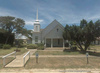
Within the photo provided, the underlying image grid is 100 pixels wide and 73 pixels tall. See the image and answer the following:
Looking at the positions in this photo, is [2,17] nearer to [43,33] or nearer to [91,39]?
[43,33]

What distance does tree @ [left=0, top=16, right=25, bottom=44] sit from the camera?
19266 mm

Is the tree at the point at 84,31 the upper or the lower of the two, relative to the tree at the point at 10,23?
lower

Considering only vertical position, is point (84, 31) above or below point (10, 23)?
below

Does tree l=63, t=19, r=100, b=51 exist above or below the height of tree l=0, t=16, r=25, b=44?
below

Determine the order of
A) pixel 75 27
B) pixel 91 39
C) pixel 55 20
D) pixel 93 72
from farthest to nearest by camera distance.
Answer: pixel 55 20 → pixel 75 27 → pixel 91 39 → pixel 93 72

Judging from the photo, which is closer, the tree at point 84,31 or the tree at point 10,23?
the tree at point 84,31

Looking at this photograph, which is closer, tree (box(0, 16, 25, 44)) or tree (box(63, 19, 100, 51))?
tree (box(63, 19, 100, 51))

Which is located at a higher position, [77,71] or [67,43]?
[67,43]

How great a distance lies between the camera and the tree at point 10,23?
758 inches

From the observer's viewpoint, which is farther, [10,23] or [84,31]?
[10,23]

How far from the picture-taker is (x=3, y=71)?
5605 millimetres

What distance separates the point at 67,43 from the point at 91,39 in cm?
874

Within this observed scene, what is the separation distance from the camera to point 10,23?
19797 millimetres

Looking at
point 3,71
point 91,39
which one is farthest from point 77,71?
point 91,39
